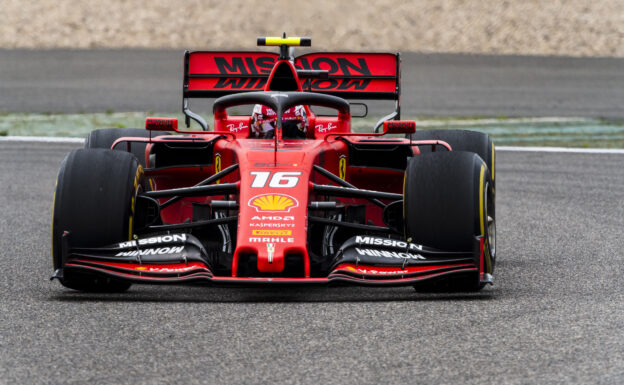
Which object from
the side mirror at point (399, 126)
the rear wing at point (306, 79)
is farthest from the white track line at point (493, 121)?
the side mirror at point (399, 126)

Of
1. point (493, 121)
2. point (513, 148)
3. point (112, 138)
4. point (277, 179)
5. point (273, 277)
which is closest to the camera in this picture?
point (273, 277)

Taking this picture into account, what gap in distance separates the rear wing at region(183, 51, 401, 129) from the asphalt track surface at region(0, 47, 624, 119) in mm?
9660

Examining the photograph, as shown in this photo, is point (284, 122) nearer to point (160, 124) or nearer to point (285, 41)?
point (160, 124)

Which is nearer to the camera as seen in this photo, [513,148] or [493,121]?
[513,148]

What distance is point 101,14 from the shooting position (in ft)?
119

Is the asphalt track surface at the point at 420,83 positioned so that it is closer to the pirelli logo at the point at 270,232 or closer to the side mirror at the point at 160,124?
the side mirror at the point at 160,124

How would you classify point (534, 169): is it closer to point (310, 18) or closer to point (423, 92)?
point (423, 92)

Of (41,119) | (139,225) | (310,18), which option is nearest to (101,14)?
(310,18)

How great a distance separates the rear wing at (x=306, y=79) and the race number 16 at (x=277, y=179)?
298cm

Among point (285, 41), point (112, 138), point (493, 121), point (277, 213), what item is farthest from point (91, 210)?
point (493, 121)

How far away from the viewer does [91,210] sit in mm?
6652

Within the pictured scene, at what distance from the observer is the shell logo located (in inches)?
261

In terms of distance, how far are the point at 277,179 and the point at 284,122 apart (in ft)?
4.81

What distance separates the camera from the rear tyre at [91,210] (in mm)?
6613
